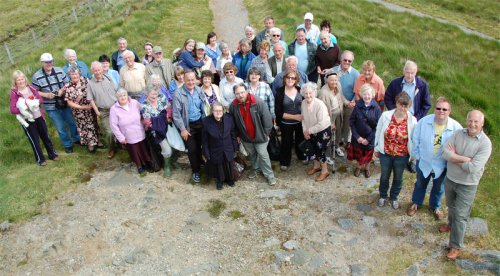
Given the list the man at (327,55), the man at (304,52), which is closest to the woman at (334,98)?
the man at (327,55)

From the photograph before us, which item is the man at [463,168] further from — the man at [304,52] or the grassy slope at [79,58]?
the grassy slope at [79,58]

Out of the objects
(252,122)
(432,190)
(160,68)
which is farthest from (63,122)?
(432,190)

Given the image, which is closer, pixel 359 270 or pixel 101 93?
pixel 359 270

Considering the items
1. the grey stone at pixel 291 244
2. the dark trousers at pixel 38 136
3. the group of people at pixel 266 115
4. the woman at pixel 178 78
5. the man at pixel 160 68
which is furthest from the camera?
the man at pixel 160 68

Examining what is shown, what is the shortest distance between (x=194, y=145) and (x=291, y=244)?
287 cm

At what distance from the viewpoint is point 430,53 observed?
13219 mm

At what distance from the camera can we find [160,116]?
7203mm

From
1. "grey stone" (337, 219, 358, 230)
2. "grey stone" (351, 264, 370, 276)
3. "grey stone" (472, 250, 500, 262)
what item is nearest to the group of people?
"grey stone" (472, 250, 500, 262)

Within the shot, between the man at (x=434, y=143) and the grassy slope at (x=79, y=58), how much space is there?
6.21 metres

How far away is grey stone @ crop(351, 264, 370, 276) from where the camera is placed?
5.14 meters

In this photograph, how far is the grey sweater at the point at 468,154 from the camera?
4930mm

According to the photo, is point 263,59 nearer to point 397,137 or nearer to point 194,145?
point 194,145

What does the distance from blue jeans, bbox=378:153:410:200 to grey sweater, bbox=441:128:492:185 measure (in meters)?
0.86

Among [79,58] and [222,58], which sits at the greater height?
[222,58]
